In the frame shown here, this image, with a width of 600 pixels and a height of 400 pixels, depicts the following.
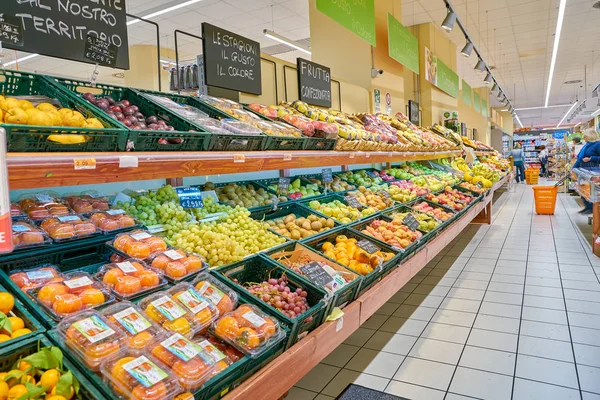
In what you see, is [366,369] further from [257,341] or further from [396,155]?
[396,155]

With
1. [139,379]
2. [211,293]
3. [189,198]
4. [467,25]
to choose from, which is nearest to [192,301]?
[211,293]

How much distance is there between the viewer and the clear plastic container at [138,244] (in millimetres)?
Result: 1867

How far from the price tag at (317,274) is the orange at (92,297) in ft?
3.26

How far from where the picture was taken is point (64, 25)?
207 centimetres

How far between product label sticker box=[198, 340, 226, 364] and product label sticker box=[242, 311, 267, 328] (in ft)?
0.60

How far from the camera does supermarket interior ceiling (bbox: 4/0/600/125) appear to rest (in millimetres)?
8828

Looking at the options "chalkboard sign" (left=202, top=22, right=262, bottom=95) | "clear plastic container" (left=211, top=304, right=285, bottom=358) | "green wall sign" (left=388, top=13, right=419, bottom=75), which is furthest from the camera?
"green wall sign" (left=388, top=13, right=419, bottom=75)

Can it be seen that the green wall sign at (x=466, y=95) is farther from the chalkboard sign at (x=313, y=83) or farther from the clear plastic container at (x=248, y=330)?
the clear plastic container at (x=248, y=330)

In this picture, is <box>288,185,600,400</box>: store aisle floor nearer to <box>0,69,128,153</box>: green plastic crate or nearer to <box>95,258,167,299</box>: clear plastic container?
<box>95,258,167,299</box>: clear plastic container

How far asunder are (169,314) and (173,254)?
0.42 metres

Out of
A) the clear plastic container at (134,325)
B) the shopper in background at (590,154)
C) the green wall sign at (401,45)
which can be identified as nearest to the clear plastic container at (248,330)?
the clear plastic container at (134,325)

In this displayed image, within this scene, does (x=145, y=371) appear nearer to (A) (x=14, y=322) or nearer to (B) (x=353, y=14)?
(A) (x=14, y=322)

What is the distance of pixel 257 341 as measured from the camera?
1522 millimetres

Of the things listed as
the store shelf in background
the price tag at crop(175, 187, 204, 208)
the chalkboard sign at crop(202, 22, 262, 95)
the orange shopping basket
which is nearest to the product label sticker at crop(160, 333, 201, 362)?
the store shelf in background
